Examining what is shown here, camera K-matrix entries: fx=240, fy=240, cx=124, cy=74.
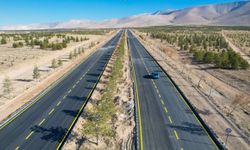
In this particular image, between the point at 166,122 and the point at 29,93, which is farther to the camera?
the point at 29,93

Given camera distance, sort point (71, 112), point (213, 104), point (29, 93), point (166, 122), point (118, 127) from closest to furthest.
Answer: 1. point (118, 127)
2. point (166, 122)
3. point (71, 112)
4. point (213, 104)
5. point (29, 93)

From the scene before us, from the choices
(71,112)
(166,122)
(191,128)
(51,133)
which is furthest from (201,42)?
(51,133)

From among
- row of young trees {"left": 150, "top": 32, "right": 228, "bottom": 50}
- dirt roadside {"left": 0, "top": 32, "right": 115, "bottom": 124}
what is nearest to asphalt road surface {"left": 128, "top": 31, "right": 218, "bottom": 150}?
dirt roadside {"left": 0, "top": 32, "right": 115, "bottom": 124}

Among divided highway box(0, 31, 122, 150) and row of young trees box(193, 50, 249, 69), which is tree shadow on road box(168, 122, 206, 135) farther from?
row of young trees box(193, 50, 249, 69)

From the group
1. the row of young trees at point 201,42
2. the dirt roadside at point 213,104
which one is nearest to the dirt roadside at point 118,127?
the dirt roadside at point 213,104

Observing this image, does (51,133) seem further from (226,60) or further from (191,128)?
(226,60)

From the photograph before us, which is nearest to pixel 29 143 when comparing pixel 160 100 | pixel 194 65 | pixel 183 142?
pixel 183 142

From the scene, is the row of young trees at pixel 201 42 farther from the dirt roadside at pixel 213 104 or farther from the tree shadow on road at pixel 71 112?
the tree shadow on road at pixel 71 112

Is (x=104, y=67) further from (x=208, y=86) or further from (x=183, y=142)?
(x=183, y=142)
